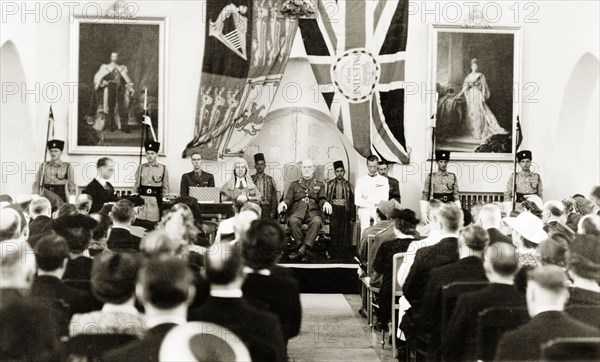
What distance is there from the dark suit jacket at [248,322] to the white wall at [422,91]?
10.8 m

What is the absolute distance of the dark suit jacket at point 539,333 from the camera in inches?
140

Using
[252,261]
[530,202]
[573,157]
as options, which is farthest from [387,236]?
[573,157]

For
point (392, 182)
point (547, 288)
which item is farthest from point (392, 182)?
point (547, 288)

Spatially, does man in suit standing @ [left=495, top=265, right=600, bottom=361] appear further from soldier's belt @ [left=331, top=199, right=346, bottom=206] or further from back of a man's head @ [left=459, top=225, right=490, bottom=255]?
soldier's belt @ [left=331, top=199, right=346, bottom=206]

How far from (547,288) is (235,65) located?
1101cm

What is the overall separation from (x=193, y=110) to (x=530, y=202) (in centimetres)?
697

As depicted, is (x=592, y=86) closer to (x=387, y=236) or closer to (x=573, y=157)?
(x=573, y=157)

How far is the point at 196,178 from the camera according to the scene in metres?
13.4

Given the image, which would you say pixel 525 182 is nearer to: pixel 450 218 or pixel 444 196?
pixel 444 196

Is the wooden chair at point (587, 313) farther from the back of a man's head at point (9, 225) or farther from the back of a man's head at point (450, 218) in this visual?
the back of a man's head at point (9, 225)

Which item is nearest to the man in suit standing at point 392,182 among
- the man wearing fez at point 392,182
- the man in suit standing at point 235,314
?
the man wearing fez at point 392,182

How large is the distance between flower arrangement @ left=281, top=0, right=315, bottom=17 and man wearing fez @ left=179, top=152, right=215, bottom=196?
303 cm

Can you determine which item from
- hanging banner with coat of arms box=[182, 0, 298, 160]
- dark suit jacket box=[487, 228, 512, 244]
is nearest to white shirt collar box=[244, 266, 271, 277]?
dark suit jacket box=[487, 228, 512, 244]

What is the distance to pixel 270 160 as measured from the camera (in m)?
15.2
